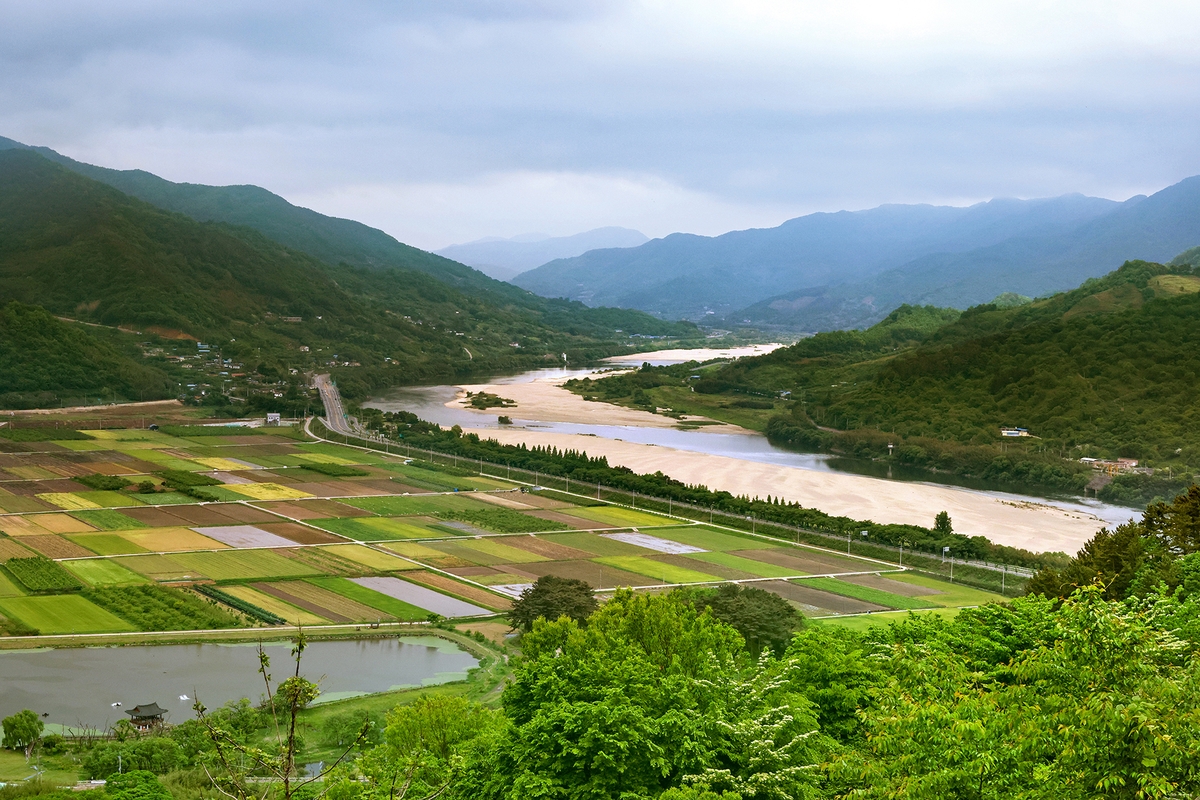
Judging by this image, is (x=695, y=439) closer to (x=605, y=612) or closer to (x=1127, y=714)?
(x=605, y=612)

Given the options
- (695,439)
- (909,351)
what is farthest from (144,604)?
(909,351)

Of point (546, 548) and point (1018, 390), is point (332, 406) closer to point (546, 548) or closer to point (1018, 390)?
point (1018, 390)

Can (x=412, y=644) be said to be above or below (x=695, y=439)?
below

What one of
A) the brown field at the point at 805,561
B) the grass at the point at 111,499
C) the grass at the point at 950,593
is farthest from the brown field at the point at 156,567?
the grass at the point at 950,593

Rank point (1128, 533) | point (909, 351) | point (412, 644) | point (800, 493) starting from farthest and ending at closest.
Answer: point (909, 351) → point (800, 493) → point (412, 644) → point (1128, 533)

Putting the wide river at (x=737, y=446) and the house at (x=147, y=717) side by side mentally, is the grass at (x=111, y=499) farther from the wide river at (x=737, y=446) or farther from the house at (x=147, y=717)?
the wide river at (x=737, y=446)

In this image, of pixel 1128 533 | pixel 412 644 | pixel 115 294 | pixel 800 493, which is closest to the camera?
pixel 1128 533

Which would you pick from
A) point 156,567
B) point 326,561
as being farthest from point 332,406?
point 156,567
